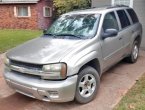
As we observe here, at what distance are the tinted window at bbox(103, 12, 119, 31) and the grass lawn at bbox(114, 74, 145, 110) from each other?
5.21ft

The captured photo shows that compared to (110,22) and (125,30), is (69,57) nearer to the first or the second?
(110,22)

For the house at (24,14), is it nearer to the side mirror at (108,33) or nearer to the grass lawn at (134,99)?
the side mirror at (108,33)

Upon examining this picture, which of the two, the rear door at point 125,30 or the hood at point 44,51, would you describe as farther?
the rear door at point 125,30


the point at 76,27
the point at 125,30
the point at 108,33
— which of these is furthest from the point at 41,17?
the point at 108,33

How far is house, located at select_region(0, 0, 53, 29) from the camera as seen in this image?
22.1 metres

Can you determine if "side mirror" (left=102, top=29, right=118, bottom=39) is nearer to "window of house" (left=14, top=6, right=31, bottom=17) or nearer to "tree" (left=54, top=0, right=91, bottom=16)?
"tree" (left=54, top=0, right=91, bottom=16)

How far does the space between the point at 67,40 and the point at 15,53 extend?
1175 mm

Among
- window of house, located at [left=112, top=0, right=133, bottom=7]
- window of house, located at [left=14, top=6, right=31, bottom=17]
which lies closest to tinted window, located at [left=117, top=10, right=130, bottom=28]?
window of house, located at [left=112, top=0, right=133, bottom=7]

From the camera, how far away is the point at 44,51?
→ 5.16m

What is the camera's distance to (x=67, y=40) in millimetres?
5648

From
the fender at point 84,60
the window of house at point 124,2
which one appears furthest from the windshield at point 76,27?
the window of house at point 124,2

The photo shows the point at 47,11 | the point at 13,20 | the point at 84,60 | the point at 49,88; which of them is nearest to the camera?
the point at 49,88

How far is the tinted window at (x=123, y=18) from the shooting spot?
23.0 ft

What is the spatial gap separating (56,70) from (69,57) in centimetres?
37
